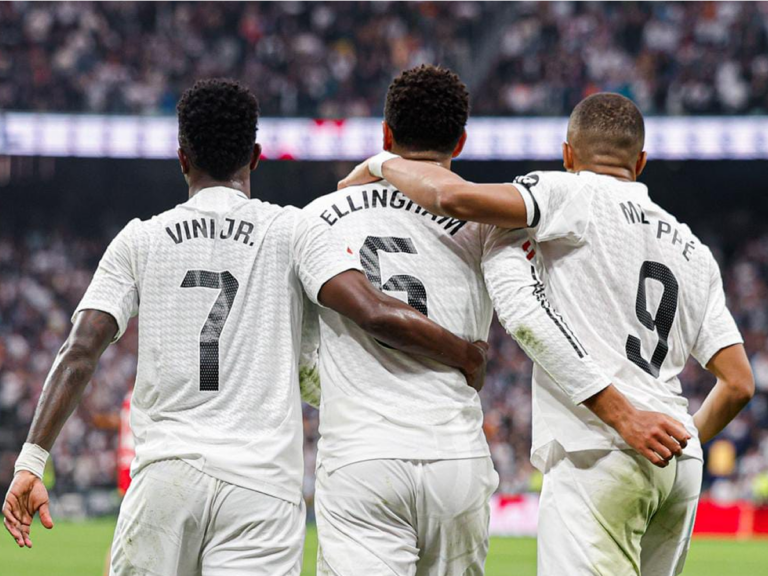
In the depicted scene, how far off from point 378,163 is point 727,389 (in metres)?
1.47

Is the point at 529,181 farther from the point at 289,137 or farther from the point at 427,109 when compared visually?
the point at 289,137

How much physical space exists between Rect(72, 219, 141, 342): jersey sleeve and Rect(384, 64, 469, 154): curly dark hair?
0.96 m

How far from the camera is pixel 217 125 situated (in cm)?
387

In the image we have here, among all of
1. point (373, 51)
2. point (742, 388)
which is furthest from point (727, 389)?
point (373, 51)

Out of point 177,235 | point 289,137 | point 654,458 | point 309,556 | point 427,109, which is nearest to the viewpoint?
point 654,458

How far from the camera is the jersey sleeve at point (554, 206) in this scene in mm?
3693

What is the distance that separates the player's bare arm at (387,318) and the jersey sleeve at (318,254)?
3 cm

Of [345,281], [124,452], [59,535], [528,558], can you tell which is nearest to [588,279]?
[345,281]

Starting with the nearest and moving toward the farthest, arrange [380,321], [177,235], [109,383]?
[380,321] < [177,235] < [109,383]

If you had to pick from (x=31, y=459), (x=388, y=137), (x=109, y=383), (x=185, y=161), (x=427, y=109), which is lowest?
(x=109, y=383)

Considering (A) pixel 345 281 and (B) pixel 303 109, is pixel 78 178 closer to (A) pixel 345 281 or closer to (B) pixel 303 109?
(B) pixel 303 109

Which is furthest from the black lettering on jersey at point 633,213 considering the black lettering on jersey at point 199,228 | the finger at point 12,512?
the finger at point 12,512

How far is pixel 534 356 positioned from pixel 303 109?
20410 millimetres

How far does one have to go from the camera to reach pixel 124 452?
11.3 metres
